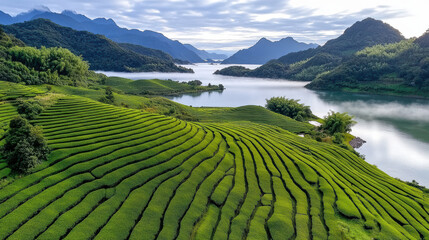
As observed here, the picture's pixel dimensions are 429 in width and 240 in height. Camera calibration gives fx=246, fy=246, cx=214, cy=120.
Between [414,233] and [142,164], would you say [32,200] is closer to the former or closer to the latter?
[142,164]

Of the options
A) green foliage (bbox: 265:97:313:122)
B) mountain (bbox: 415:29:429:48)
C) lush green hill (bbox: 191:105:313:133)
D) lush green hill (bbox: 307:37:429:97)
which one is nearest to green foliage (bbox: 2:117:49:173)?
lush green hill (bbox: 191:105:313:133)

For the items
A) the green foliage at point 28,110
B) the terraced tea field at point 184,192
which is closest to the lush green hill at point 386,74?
the terraced tea field at point 184,192

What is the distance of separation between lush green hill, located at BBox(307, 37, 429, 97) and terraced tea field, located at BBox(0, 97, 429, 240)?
415 feet

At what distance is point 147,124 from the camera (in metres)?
27.7

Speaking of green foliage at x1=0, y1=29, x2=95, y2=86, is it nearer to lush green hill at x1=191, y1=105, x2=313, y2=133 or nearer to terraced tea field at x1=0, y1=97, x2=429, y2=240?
terraced tea field at x1=0, y1=97, x2=429, y2=240

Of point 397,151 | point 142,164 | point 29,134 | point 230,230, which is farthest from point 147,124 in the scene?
point 397,151

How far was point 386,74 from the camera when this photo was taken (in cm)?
14475

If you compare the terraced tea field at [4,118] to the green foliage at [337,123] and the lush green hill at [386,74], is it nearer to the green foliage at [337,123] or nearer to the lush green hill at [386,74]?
the green foliage at [337,123]

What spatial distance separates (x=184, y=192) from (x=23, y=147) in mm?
11277

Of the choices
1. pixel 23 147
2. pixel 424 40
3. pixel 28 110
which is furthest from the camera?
pixel 424 40

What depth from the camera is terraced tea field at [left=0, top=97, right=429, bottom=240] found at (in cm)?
1330

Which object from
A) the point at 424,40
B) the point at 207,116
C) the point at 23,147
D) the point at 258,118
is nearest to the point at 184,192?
the point at 23,147

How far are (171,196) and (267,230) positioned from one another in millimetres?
6386

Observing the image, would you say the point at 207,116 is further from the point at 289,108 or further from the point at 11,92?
the point at 11,92
